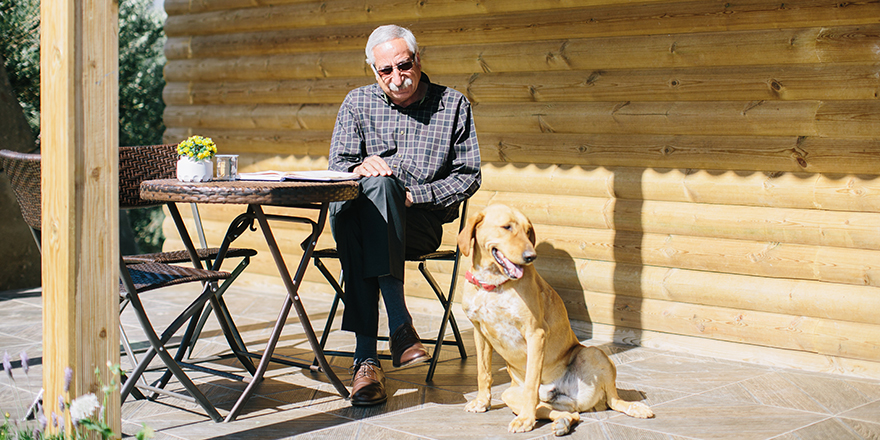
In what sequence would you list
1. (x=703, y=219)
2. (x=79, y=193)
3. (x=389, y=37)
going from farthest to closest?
(x=703, y=219), (x=389, y=37), (x=79, y=193)

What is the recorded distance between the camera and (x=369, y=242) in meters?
2.91

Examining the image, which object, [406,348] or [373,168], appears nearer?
[406,348]

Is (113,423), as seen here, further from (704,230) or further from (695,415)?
(704,230)

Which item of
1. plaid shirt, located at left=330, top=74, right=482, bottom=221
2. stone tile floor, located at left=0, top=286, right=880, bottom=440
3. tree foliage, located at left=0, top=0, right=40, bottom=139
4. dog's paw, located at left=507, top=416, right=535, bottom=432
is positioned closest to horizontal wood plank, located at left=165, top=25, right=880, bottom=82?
plaid shirt, located at left=330, top=74, right=482, bottom=221

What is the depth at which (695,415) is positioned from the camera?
111 inches

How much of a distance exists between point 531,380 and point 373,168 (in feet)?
A: 3.58

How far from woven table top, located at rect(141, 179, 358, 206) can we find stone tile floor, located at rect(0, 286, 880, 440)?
822 mm

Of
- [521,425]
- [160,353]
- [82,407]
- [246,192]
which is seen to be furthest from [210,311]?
[82,407]

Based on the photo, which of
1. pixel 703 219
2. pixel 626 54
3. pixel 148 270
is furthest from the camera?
pixel 626 54

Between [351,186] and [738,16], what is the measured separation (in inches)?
92.1

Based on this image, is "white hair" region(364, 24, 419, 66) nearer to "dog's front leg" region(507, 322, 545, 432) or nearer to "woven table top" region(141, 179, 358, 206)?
"woven table top" region(141, 179, 358, 206)

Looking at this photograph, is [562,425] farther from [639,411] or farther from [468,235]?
[468,235]

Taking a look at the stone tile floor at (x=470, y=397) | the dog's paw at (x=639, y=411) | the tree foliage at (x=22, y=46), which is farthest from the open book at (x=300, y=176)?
the tree foliage at (x=22, y=46)

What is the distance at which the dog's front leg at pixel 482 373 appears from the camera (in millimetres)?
2797
